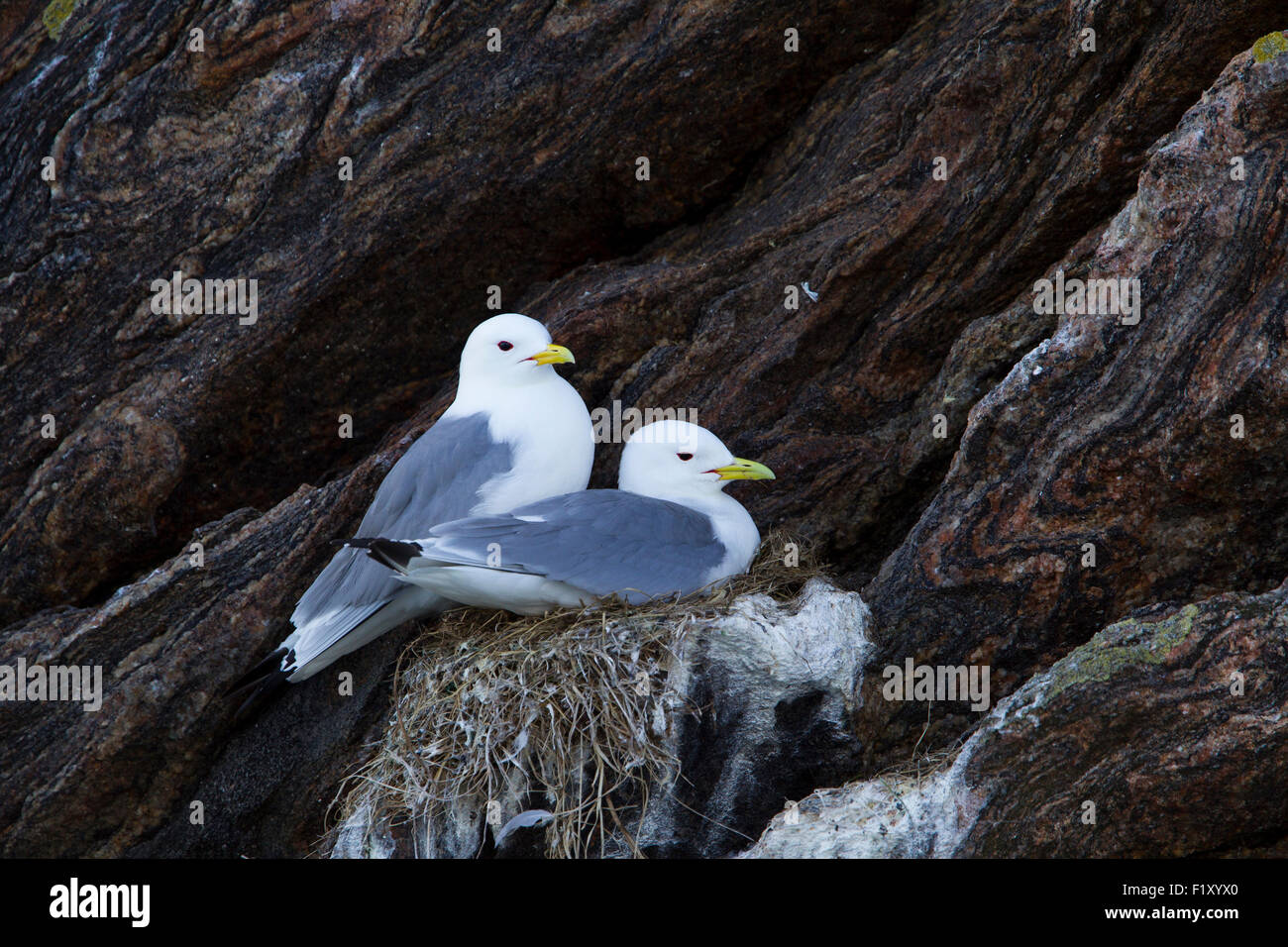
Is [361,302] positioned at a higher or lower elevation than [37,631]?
higher

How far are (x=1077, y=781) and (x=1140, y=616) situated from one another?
2.31 feet

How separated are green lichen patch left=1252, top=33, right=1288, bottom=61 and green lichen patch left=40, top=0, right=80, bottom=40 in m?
5.72

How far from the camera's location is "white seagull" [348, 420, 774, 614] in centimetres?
547

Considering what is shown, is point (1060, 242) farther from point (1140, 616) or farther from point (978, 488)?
point (1140, 616)

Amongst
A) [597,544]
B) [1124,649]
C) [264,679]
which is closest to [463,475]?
[597,544]

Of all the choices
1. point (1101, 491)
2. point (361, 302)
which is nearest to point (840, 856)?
point (1101, 491)

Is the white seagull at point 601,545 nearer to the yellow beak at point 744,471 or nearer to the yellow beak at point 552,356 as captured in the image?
the yellow beak at point 744,471

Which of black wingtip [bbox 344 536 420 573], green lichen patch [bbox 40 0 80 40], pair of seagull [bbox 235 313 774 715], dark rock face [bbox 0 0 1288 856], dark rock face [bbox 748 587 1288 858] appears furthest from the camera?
green lichen patch [bbox 40 0 80 40]

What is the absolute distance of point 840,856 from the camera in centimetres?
470

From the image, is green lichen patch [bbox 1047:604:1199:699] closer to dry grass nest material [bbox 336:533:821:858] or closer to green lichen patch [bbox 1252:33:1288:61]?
dry grass nest material [bbox 336:533:821:858]

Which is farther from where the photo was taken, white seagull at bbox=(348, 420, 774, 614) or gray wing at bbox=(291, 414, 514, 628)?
gray wing at bbox=(291, 414, 514, 628)

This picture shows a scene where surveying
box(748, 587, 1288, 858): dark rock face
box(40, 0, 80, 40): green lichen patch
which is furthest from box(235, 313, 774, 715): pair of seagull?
box(40, 0, 80, 40): green lichen patch

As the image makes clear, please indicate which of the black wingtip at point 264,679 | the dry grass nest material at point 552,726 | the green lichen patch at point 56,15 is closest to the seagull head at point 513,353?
the dry grass nest material at point 552,726

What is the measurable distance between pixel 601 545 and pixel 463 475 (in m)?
0.76
